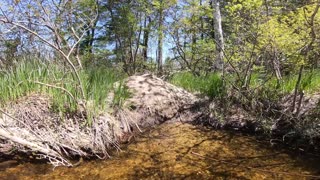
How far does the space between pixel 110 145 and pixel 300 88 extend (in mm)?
3393

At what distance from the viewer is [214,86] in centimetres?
582

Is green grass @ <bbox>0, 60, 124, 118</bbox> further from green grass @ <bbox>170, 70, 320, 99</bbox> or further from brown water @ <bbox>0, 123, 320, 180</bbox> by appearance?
green grass @ <bbox>170, 70, 320, 99</bbox>

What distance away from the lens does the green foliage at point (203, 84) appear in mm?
5783

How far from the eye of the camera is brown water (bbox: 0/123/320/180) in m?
3.21

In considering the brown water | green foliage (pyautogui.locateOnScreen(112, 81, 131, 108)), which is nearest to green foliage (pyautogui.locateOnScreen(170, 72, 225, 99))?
the brown water

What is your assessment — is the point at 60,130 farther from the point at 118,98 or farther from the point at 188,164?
the point at 188,164

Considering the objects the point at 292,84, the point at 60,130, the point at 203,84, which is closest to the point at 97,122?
the point at 60,130

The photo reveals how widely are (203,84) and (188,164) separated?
295 centimetres

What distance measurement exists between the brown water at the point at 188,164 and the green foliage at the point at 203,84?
1409 millimetres

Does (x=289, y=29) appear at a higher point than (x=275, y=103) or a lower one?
higher

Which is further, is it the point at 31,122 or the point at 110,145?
the point at 110,145

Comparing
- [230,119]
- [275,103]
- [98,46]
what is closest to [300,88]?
[275,103]

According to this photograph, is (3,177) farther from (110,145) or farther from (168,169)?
(168,169)

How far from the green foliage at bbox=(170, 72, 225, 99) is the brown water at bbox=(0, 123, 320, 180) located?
1409 millimetres
